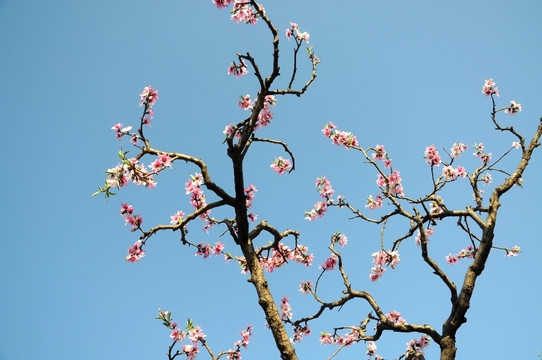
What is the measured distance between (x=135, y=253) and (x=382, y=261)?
14.1 ft

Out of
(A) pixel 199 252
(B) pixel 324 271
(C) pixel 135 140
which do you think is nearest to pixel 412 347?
(B) pixel 324 271

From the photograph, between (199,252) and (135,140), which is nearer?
A: (135,140)

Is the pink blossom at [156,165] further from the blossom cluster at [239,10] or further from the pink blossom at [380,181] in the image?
the pink blossom at [380,181]

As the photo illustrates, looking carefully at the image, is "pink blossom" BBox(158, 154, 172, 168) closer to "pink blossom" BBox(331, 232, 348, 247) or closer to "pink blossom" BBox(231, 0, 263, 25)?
"pink blossom" BBox(231, 0, 263, 25)

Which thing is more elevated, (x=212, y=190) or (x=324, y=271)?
(x=212, y=190)

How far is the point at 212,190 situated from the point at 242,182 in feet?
1.63

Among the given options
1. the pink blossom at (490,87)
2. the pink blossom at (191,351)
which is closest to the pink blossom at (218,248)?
the pink blossom at (191,351)

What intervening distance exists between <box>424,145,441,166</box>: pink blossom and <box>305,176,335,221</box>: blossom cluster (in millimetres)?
1987

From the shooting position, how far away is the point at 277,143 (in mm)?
6289

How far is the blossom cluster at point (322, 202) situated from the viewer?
735 cm

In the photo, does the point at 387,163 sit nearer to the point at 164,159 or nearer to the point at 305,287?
the point at 305,287

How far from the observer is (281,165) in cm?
712

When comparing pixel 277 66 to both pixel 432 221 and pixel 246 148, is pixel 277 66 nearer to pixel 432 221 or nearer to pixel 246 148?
pixel 246 148

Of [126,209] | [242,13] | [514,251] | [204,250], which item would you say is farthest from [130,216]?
[514,251]
